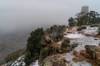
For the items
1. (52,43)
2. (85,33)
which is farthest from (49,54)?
(85,33)

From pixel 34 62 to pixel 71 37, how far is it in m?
10.1

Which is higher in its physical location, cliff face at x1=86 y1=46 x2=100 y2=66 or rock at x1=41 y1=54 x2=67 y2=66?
cliff face at x1=86 y1=46 x2=100 y2=66

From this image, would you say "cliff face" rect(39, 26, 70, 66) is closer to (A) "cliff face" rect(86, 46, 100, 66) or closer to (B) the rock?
(B) the rock

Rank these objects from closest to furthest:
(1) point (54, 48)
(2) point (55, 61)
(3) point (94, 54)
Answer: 1. (3) point (94, 54)
2. (2) point (55, 61)
3. (1) point (54, 48)

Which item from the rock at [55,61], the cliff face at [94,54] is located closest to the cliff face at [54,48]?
the rock at [55,61]

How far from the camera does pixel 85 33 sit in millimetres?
65375

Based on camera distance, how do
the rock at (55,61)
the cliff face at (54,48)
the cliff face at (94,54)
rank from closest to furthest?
the cliff face at (94,54) → the rock at (55,61) → the cliff face at (54,48)

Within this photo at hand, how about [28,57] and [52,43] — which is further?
[28,57]

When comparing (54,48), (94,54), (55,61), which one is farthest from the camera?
(54,48)

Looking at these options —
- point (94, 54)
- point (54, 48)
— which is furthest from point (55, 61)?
point (54, 48)

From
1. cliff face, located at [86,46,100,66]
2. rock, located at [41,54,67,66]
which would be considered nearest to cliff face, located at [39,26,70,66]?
rock, located at [41,54,67,66]

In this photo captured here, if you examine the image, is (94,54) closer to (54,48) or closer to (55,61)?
(55,61)

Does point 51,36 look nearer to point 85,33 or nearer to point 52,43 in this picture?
point 52,43

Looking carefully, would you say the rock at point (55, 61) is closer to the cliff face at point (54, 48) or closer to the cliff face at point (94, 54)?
the cliff face at point (54, 48)
